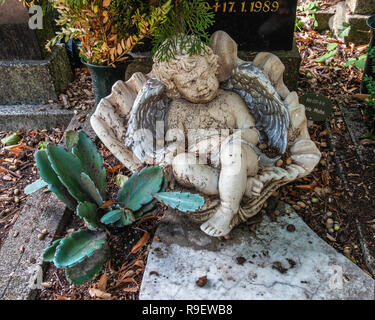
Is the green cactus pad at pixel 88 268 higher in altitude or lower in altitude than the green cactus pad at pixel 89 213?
lower

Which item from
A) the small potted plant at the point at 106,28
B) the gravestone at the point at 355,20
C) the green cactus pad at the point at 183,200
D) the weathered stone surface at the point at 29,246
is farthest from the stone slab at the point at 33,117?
the gravestone at the point at 355,20

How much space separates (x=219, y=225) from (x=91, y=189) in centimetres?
75

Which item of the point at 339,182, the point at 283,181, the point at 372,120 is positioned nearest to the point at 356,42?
the point at 372,120

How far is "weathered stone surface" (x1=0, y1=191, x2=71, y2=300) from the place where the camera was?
208cm

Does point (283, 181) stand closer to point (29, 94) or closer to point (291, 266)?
point (291, 266)

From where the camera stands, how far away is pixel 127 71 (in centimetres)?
313

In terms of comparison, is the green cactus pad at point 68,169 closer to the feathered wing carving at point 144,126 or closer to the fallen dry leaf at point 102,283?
the feathered wing carving at point 144,126

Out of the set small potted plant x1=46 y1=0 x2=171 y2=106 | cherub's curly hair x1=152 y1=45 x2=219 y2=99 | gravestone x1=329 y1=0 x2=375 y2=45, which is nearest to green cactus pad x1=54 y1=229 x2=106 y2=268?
cherub's curly hair x1=152 y1=45 x2=219 y2=99

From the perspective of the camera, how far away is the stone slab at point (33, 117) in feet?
10.9

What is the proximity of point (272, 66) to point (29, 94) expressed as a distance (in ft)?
7.50

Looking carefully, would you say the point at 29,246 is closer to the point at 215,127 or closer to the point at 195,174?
the point at 195,174

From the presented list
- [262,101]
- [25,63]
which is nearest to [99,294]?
[262,101]

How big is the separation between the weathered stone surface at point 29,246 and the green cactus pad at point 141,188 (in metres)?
0.56

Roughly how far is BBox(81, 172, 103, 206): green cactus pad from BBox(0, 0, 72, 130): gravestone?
1.44 meters
